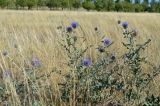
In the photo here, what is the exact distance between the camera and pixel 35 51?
4.11 meters

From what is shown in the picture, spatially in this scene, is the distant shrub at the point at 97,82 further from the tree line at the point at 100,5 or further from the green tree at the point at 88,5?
the green tree at the point at 88,5

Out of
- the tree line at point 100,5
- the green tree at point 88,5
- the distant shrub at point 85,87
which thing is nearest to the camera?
the distant shrub at point 85,87

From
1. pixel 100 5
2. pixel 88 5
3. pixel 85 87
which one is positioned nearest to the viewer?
pixel 85 87

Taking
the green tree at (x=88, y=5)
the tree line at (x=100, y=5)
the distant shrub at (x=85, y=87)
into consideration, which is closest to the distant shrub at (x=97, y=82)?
the distant shrub at (x=85, y=87)

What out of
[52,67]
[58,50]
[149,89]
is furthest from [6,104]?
[58,50]

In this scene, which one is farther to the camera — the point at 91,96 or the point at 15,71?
the point at 15,71

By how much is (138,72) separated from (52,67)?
2.47ft

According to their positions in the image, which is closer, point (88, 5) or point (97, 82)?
point (97, 82)

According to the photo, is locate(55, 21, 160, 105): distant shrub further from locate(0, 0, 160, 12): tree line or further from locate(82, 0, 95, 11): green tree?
locate(82, 0, 95, 11): green tree

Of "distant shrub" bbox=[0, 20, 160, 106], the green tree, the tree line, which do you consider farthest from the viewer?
the green tree

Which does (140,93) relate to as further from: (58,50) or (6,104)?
(58,50)

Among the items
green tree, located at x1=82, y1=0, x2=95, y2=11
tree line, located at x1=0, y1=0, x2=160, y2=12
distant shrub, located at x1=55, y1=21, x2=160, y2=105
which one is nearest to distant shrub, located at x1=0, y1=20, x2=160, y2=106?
distant shrub, located at x1=55, y1=21, x2=160, y2=105

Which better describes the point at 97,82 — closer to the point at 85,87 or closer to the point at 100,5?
the point at 85,87

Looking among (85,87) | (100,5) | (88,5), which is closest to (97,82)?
(85,87)
